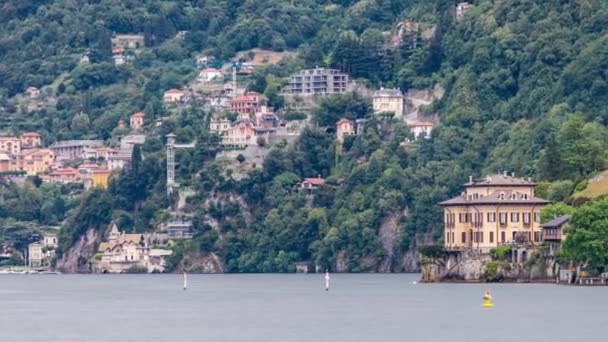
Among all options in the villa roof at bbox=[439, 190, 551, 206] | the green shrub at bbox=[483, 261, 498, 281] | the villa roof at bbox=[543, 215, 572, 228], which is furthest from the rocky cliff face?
the villa roof at bbox=[439, 190, 551, 206]

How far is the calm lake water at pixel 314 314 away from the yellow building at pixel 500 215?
13.4ft

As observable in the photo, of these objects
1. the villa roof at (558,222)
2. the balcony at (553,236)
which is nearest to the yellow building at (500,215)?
the villa roof at (558,222)

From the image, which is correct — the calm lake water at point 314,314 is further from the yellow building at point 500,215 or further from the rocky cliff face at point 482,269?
the yellow building at point 500,215

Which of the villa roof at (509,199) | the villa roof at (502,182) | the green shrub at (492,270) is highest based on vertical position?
the villa roof at (502,182)

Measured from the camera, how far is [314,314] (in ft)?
471

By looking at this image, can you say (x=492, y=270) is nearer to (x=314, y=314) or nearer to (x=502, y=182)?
(x=502, y=182)

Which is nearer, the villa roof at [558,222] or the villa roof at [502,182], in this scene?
the villa roof at [558,222]

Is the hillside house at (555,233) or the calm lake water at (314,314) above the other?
the hillside house at (555,233)

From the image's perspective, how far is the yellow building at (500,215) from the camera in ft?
577

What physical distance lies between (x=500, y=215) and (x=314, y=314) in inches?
1385

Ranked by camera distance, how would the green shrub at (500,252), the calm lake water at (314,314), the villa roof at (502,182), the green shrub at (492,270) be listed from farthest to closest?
the villa roof at (502,182)
the green shrub at (492,270)
the green shrub at (500,252)
the calm lake water at (314,314)

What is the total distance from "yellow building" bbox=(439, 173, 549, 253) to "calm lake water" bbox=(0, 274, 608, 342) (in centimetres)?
410

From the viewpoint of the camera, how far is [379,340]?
12231cm

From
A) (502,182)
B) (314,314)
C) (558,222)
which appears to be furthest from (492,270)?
(314,314)
